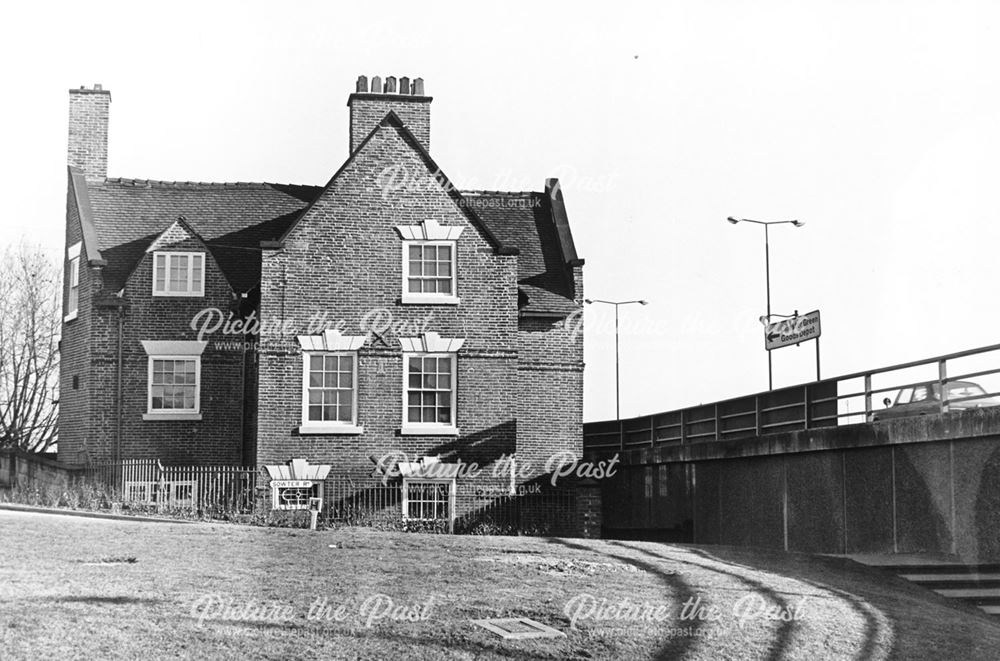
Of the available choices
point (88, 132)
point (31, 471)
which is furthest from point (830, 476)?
point (88, 132)

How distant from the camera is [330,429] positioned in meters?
30.1

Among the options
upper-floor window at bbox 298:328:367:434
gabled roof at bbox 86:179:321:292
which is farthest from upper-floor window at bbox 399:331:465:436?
gabled roof at bbox 86:179:321:292

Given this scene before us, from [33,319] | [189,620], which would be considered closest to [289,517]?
[189,620]

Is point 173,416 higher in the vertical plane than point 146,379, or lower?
lower

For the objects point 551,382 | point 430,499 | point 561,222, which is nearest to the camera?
point 430,499

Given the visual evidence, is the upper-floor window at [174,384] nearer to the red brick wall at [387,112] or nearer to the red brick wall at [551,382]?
the red brick wall at [387,112]

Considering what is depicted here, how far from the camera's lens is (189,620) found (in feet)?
40.8

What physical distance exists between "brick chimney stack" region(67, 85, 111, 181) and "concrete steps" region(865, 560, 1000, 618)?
26851 mm

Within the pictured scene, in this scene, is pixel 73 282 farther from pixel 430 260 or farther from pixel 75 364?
pixel 430 260

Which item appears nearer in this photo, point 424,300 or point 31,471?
point 424,300

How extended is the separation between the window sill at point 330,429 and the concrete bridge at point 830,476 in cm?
792

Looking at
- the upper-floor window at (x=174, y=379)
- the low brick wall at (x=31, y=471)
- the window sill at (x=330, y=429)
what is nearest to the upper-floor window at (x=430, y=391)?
the window sill at (x=330, y=429)

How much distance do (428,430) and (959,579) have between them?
14962mm

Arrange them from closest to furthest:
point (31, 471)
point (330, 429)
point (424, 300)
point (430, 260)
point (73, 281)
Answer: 1. point (330, 429)
2. point (424, 300)
3. point (430, 260)
4. point (31, 471)
5. point (73, 281)
